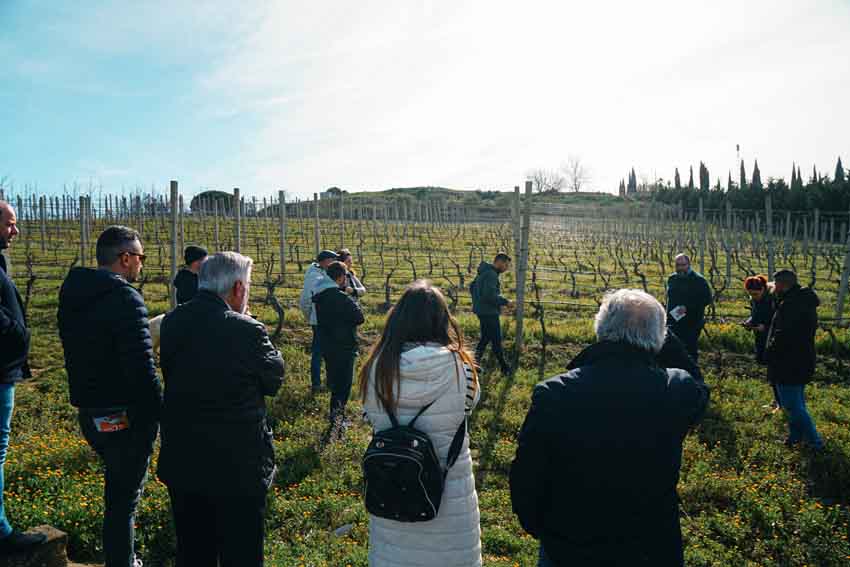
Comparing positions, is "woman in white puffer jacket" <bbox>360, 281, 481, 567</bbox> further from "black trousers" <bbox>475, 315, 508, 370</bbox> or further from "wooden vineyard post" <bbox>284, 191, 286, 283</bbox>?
"wooden vineyard post" <bbox>284, 191, 286, 283</bbox>

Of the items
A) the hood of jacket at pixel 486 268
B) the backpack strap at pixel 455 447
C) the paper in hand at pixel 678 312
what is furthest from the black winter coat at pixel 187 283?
the paper in hand at pixel 678 312

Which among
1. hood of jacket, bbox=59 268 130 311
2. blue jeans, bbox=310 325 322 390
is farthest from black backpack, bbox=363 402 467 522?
blue jeans, bbox=310 325 322 390

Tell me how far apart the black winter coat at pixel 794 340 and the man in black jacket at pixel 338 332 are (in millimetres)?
4392

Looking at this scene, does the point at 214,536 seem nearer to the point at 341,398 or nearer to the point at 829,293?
the point at 341,398

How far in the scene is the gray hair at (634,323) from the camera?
7.63 feet

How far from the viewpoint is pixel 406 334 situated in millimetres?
2537

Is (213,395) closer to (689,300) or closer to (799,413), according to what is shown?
(799,413)

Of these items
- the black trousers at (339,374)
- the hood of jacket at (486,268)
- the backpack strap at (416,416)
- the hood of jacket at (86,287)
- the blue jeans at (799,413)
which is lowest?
the blue jeans at (799,413)

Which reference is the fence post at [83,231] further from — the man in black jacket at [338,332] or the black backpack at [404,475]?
the black backpack at [404,475]

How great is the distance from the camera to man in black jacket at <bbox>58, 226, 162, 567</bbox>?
3049 millimetres

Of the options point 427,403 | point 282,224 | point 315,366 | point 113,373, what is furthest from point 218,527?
point 282,224

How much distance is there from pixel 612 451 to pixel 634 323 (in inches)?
19.7

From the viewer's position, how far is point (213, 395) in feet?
9.05

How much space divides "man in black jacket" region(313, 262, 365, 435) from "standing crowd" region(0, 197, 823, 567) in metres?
2.88
